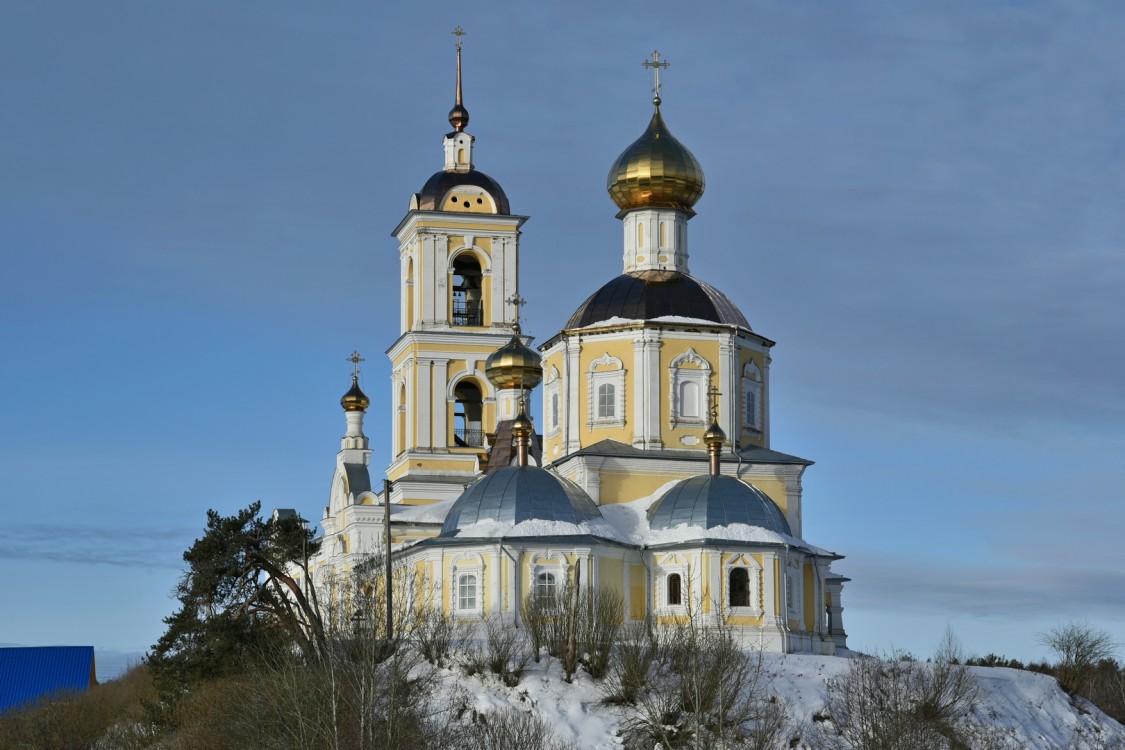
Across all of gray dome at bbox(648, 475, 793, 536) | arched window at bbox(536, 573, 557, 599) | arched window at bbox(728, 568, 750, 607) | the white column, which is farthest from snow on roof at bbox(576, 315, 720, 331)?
the white column

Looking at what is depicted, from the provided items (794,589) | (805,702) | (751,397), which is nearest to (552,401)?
(751,397)

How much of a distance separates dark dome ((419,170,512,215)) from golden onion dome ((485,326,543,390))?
277 inches

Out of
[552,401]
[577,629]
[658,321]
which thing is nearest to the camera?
[577,629]

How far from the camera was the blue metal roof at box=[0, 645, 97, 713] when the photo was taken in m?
43.0

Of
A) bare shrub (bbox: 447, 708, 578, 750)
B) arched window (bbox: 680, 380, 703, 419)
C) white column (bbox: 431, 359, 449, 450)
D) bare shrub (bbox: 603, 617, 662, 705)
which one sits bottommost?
bare shrub (bbox: 447, 708, 578, 750)

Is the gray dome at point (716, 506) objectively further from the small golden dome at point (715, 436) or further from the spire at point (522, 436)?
the spire at point (522, 436)

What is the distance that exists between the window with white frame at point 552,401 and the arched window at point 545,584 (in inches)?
189

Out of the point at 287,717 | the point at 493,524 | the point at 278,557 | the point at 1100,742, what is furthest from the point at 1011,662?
the point at 287,717

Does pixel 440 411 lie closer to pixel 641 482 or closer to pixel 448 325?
pixel 448 325

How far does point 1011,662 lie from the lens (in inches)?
1522

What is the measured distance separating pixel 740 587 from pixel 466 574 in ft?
14.4

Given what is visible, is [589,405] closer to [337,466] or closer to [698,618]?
[698,618]

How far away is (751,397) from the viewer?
38000mm

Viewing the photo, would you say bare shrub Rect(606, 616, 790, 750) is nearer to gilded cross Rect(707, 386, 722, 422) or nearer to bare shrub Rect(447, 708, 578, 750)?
bare shrub Rect(447, 708, 578, 750)
